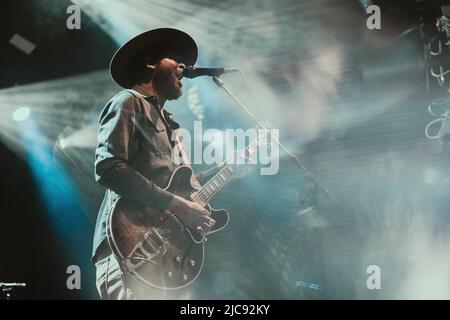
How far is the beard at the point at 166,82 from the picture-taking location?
270 centimetres

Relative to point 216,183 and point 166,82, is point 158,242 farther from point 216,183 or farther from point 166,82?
point 166,82

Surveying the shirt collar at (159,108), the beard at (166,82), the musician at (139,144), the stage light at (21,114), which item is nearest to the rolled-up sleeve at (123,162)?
the musician at (139,144)

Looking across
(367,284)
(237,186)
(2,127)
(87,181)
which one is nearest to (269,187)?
(237,186)

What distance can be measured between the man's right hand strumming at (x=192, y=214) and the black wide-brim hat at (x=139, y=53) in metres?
0.68

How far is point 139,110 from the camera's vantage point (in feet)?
8.31

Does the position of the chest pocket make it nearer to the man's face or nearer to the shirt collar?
the shirt collar

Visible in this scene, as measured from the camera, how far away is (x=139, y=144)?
253 cm

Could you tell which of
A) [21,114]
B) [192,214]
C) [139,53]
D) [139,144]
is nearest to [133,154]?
[139,144]

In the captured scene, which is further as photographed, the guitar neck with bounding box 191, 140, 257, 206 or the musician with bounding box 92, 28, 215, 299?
the guitar neck with bounding box 191, 140, 257, 206

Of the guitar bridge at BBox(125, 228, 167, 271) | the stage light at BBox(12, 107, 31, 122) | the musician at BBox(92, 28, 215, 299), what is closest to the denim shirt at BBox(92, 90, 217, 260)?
the musician at BBox(92, 28, 215, 299)

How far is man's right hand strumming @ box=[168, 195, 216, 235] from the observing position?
97.0 inches

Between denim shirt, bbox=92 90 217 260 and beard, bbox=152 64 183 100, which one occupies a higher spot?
beard, bbox=152 64 183 100

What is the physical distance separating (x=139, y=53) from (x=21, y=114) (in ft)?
2.77
